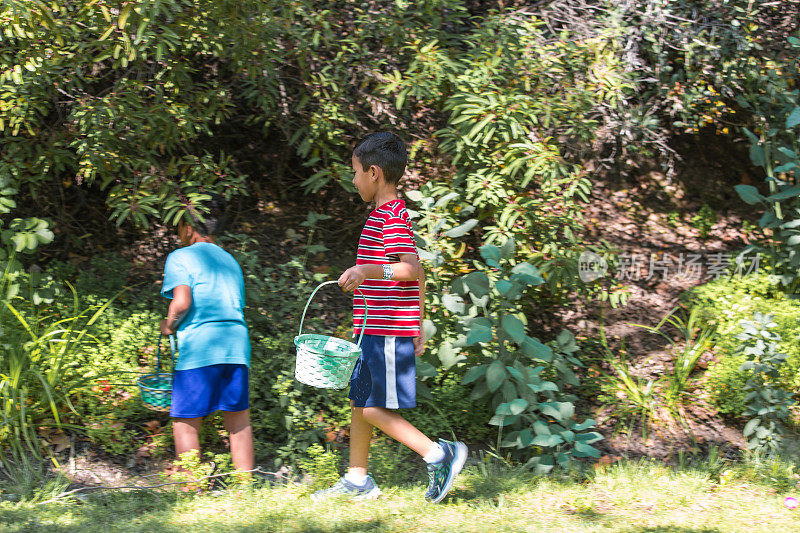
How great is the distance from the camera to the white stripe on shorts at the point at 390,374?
10.9ft

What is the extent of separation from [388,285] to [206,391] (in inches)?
44.0

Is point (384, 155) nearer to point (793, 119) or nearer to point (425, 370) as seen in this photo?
point (425, 370)

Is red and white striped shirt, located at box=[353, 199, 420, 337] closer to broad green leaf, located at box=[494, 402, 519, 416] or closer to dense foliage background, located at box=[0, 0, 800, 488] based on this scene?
dense foliage background, located at box=[0, 0, 800, 488]

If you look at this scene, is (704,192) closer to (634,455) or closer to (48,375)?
(634,455)

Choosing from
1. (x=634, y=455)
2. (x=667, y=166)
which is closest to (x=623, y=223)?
(x=667, y=166)

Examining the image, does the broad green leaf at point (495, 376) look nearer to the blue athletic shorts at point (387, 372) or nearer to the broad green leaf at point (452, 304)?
the broad green leaf at point (452, 304)

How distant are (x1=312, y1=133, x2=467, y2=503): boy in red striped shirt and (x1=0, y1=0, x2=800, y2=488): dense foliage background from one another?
64 centimetres

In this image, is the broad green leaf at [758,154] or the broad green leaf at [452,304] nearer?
the broad green leaf at [452,304]

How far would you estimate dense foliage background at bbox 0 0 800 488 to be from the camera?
13.3 feet

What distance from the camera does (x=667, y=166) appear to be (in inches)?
262

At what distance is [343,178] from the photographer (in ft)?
16.0

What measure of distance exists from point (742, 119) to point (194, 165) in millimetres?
5004
